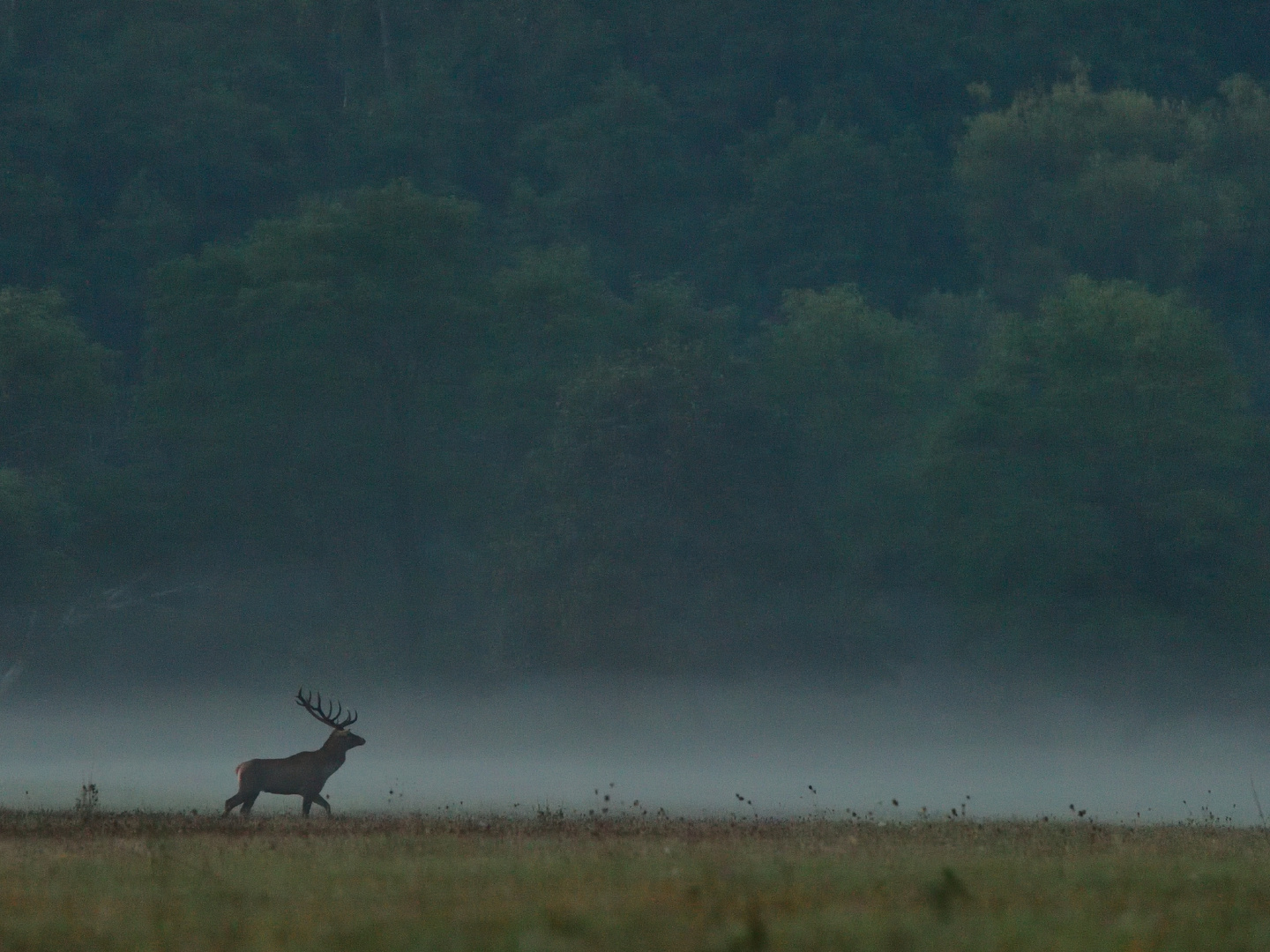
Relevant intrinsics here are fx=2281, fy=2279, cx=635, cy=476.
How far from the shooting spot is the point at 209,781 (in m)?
46.1

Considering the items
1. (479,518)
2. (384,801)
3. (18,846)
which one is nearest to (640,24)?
(479,518)

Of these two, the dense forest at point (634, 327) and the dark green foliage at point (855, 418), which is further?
the dark green foliage at point (855, 418)

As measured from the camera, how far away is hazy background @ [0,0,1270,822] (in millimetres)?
65188

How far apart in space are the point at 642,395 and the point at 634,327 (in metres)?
13.3

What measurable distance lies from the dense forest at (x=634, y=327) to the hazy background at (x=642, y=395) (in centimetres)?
17

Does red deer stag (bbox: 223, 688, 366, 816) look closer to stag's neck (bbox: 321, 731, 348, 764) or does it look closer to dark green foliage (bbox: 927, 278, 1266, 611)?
stag's neck (bbox: 321, 731, 348, 764)

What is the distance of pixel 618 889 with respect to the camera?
14.1 meters

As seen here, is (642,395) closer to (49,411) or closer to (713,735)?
(713,735)

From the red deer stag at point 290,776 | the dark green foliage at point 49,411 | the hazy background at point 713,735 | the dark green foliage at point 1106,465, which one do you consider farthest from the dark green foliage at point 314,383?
the red deer stag at point 290,776

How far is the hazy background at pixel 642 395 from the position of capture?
65188 millimetres

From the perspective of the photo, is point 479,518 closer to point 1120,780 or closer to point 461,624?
point 461,624

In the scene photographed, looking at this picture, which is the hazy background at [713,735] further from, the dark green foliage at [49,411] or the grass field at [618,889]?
the grass field at [618,889]

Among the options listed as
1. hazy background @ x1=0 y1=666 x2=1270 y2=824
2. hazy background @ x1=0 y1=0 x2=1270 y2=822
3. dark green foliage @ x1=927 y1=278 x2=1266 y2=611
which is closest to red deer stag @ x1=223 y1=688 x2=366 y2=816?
hazy background @ x1=0 y1=0 x2=1270 y2=822

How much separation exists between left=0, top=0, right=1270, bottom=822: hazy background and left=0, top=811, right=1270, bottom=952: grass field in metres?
21.8
